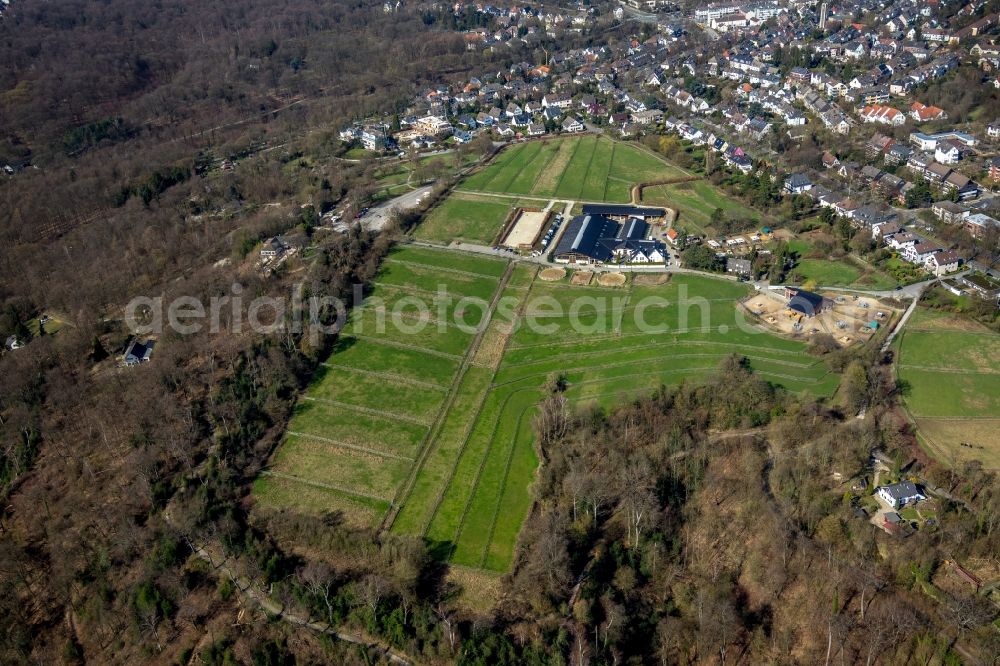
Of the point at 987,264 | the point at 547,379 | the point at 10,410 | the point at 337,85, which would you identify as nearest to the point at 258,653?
the point at 547,379

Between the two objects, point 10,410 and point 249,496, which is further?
point 10,410

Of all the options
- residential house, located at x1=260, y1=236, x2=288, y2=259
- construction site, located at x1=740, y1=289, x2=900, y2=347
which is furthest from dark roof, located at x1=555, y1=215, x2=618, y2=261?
residential house, located at x1=260, y1=236, x2=288, y2=259

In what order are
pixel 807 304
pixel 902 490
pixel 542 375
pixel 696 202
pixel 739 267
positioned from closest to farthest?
pixel 902 490, pixel 542 375, pixel 807 304, pixel 739 267, pixel 696 202

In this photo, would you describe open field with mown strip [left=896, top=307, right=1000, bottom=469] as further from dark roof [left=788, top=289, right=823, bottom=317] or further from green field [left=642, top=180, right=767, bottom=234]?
green field [left=642, top=180, right=767, bottom=234]

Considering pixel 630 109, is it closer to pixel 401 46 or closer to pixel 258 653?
pixel 401 46

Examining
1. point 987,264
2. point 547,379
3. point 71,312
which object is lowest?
point 71,312

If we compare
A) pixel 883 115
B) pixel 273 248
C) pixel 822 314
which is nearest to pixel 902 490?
pixel 822 314

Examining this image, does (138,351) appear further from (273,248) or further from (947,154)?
(947,154)
